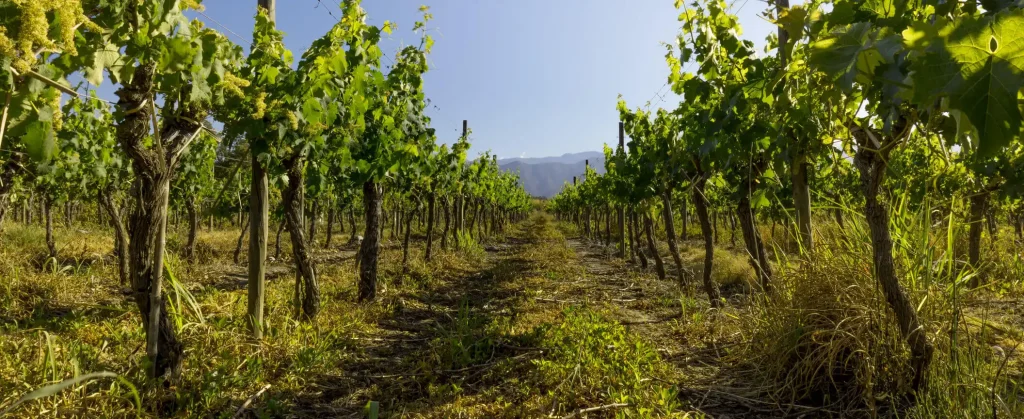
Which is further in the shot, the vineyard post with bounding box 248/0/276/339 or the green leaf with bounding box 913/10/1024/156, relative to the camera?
the vineyard post with bounding box 248/0/276/339

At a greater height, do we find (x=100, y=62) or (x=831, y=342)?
(x=100, y=62)

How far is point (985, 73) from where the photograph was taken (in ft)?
2.84

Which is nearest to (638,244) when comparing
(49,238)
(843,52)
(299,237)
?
(299,237)

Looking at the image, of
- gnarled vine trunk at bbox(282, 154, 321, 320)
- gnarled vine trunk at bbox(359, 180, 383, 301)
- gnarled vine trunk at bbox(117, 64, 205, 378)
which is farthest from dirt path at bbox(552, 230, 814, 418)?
gnarled vine trunk at bbox(117, 64, 205, 378)

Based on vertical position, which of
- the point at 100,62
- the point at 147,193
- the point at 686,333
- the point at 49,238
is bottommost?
the point at 686,333

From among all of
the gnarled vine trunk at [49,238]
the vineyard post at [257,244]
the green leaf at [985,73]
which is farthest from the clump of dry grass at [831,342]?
the gnarled vine trunk at [49,238]

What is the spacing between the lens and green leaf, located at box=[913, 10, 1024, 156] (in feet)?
2.78

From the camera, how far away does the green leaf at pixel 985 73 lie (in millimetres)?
847

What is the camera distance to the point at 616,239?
839 inches

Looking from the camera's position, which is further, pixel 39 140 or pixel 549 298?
pixel 549 298

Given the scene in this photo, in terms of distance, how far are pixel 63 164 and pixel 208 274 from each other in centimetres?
296

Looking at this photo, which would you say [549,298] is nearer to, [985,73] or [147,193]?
[147,193]

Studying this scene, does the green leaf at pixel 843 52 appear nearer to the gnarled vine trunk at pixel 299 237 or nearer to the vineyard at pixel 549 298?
the vineyard at pixel 549 298

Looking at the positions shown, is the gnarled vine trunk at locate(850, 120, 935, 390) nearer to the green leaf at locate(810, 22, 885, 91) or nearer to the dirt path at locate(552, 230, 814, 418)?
the dirt path at locate(552, 230, 814, 418)
